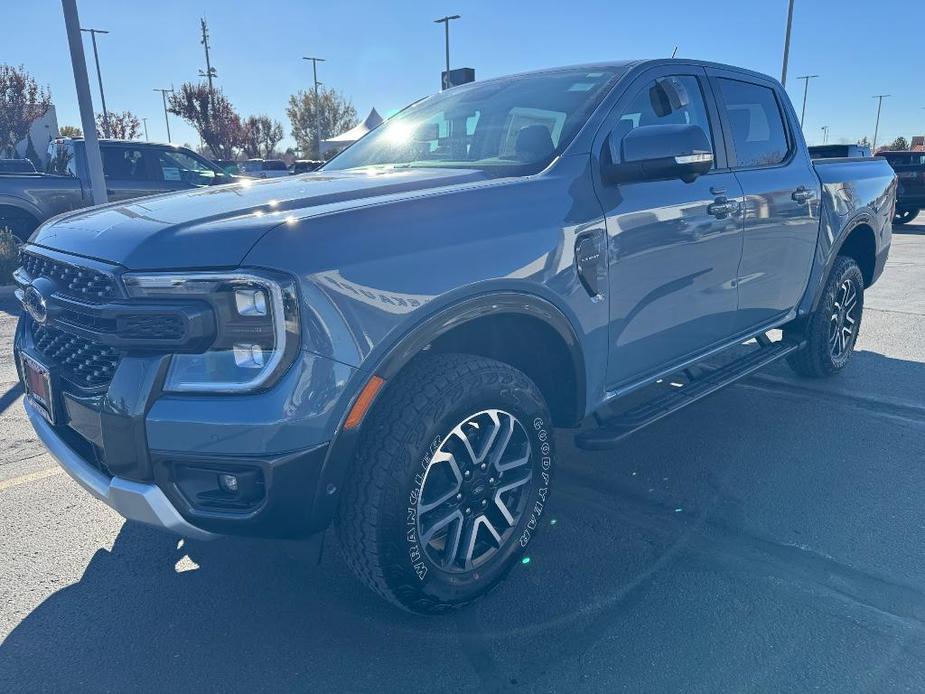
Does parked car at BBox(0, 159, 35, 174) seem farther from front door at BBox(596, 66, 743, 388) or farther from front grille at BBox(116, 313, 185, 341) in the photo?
front grille at BBox(116, 313, 185, 341)

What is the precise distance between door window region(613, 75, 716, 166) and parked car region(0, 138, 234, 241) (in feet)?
21.9

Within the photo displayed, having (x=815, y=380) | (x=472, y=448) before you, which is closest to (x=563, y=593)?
(x=472, y=448)

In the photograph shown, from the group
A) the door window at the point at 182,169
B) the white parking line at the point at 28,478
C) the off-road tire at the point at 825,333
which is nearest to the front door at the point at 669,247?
the off-road tire at the point at 825,333

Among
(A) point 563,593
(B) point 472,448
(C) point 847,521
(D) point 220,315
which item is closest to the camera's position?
(D) point 220,315

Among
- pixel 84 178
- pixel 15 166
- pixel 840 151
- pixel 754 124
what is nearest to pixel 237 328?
pixel 754 124

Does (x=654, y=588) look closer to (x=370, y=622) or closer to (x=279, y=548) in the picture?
(x=370, y=622)

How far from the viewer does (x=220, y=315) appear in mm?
1875

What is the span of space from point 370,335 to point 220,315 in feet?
1.32

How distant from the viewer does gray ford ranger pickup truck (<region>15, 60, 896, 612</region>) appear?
1893 millimetres

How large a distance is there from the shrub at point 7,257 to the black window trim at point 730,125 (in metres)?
8.10

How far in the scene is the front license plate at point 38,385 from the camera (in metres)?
2.29

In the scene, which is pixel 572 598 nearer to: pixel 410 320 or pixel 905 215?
pixel 410 320

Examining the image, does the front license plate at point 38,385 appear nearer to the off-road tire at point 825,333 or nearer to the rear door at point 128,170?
the off-road tire at point 825,333

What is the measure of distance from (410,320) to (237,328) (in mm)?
490
